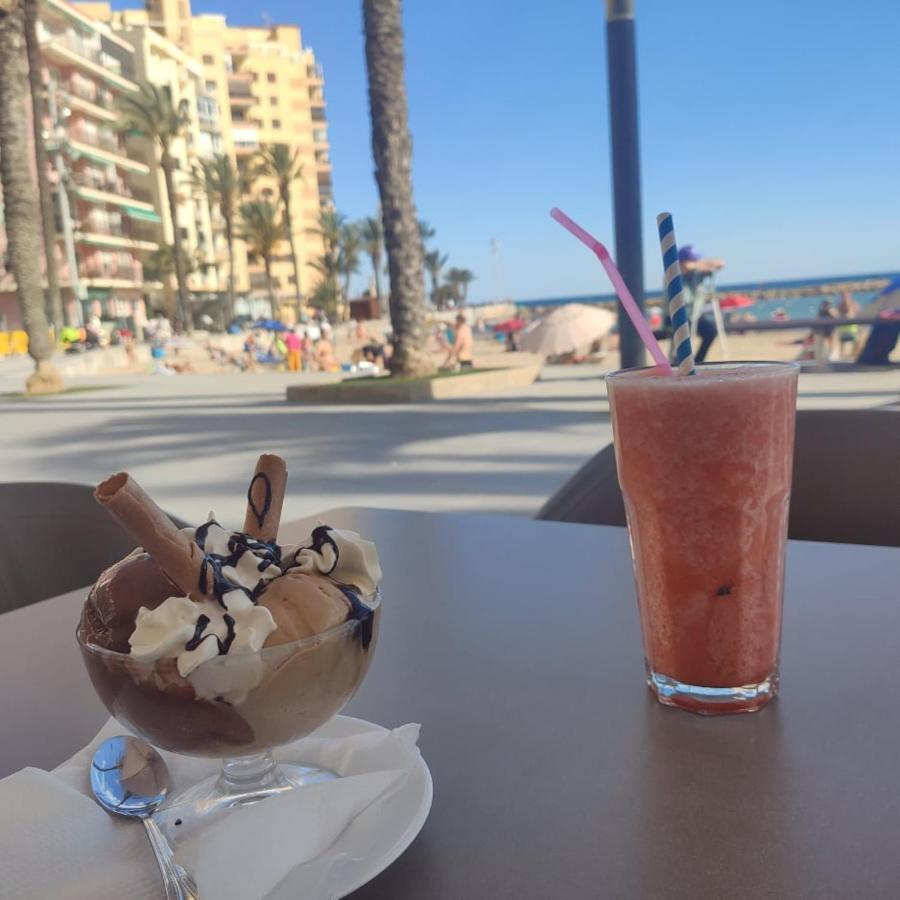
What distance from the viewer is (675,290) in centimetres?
80

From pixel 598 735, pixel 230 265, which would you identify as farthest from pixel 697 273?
pixel 230 265

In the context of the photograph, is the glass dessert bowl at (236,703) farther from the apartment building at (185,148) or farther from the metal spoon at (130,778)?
the apartment building at (185,148)

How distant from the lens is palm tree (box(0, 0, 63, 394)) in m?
12.1

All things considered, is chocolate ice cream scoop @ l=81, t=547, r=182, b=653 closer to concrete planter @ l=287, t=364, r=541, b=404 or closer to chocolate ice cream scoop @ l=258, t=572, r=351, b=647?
chocolate ice cream scoop @ l=258, t=572, r=351, b=647

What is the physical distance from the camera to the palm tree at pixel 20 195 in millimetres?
12070

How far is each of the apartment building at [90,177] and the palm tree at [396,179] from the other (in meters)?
26.2

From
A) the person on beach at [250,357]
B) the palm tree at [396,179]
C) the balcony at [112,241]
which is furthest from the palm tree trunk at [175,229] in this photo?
the palm tree at [396,179]

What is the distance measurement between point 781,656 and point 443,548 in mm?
561

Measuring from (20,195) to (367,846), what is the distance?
1375 centimetres

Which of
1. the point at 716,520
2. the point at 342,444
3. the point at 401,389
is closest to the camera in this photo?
the point at 716,520

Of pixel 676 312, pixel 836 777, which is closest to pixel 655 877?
pixel 836 777

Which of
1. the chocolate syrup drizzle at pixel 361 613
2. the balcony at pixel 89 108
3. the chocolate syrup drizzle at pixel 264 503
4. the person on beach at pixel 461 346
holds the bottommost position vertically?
the person on beach at pixel 461 346

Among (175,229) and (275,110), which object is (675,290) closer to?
(175,229)

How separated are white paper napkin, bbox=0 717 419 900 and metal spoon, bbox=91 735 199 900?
10mm
